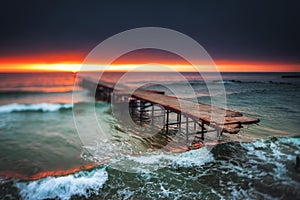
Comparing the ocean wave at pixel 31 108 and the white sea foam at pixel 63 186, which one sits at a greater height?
the white sea foam at pixel 63 186

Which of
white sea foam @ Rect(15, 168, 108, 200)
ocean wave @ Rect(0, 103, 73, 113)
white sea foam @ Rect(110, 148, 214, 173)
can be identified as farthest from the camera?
ocean wave @ Rect(0, 103, 73, 113)

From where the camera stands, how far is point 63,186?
598 cm

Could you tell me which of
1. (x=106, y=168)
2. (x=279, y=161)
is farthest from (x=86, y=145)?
(x=279, y=161)

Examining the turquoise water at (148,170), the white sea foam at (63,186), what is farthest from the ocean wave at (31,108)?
the white sea foam at (63,186)

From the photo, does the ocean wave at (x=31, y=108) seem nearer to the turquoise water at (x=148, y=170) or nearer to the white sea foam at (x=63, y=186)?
the turquoise water at (x=148, y=170)

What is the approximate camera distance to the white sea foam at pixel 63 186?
5625 mm

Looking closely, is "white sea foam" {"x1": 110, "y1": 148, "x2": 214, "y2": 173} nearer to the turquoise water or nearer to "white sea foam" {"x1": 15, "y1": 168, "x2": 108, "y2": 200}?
the turquoise water

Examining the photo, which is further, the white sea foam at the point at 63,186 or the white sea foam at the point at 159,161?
the white sea foam at the point at 159,161

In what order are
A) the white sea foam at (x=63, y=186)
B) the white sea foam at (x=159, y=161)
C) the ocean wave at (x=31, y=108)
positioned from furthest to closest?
the ocean wave at (x=31, y=108) → the white sea foam at (x=159, y=161) → the white sea foam at (x=63, y=186)

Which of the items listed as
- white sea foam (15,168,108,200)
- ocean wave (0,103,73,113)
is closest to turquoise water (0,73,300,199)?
white sea foam (15,168,108,200)

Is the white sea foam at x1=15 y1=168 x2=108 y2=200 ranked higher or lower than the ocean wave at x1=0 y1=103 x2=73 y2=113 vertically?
higher

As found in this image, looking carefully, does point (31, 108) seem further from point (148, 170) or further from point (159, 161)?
point (148, 170)

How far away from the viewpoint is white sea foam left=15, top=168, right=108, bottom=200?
5625 mm

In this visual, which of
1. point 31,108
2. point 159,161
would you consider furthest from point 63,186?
point 31,108
